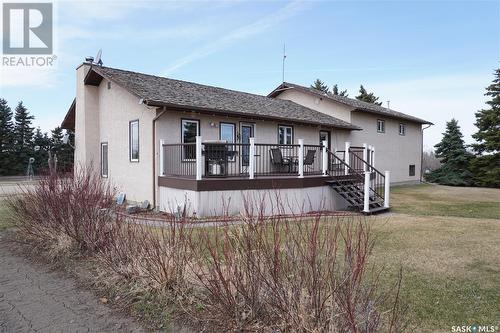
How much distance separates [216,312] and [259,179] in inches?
290

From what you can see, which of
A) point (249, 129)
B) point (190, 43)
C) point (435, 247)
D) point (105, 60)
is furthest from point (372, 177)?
point (105, 60)

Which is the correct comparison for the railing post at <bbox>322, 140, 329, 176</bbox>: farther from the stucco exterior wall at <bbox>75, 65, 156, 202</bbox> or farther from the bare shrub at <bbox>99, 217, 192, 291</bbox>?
the bare shrub at <bbox>99, 217, 192, 291</bbox>

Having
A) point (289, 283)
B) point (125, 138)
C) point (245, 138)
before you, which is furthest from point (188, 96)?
point (289, 283)

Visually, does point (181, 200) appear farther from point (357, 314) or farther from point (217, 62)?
point (217, 62)

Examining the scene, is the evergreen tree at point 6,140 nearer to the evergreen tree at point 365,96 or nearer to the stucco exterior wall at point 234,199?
the stucco exterior wall at point 234,199

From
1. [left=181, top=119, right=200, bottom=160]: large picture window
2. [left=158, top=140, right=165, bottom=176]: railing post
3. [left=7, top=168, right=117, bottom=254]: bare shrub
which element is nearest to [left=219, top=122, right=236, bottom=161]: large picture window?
[left=181, top=119, right=200, bottom=160]: large picture window

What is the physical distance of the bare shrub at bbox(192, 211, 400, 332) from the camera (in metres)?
2.72

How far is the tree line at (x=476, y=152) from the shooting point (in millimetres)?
26688

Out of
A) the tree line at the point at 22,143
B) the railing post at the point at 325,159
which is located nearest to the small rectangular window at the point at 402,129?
the railing post at the point at 325,159

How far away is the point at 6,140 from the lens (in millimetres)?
39844

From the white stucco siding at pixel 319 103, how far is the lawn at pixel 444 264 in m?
10.1

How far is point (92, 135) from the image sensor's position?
15.0 meters

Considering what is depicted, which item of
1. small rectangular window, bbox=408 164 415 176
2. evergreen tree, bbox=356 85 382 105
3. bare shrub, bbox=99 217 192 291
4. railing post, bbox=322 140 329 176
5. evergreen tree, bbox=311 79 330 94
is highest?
evergreen tree, bbox=311 79 330 94
